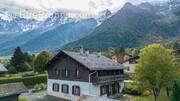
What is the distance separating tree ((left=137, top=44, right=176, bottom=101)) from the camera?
1768 inches

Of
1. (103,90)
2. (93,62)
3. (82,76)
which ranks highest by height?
(93,62)

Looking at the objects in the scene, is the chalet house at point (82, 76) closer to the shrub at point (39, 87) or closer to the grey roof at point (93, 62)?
the grey roof at point (93, 62)

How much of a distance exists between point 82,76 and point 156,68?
509 inches

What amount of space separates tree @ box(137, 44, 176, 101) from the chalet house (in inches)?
330

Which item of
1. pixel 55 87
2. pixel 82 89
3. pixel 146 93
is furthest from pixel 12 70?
pixel 146 93

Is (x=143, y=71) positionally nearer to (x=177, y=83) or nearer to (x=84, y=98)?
(x=177, y=83)

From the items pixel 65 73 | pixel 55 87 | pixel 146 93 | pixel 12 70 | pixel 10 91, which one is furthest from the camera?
pixel 12 70

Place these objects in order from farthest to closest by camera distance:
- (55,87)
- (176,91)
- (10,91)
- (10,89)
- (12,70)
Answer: (12,70) → (55,87) → (10,89) → (10,91) → (176,91)

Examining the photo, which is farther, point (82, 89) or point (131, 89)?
point (131, 89)

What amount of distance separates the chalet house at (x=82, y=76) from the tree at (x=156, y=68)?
837 centimetres

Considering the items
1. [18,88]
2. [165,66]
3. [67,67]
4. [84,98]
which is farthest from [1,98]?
[165,66]

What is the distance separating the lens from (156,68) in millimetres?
45125

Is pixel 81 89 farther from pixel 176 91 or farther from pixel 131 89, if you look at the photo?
pixel 176 91

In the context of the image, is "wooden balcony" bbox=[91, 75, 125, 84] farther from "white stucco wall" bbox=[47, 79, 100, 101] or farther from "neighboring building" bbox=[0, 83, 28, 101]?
"neighboring building" bbox=[0, 83, 28, 101]
